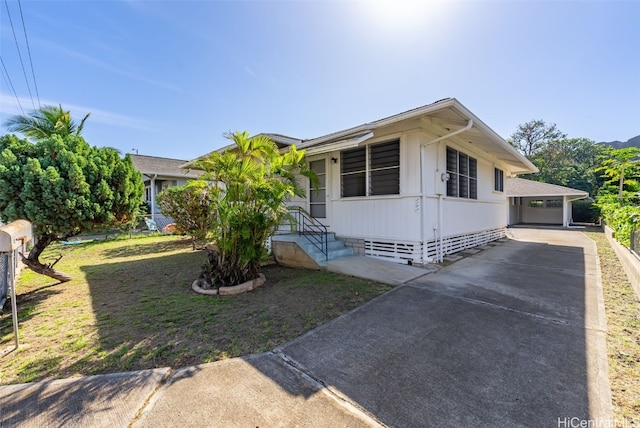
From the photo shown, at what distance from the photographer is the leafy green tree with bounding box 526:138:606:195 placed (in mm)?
32406

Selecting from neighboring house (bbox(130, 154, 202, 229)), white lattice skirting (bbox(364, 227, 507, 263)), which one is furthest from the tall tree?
neighboring house (bbox(130, 154, 202, 229))

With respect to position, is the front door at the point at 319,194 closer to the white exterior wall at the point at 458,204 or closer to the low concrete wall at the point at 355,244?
the low concrete wall at the point at 355,244

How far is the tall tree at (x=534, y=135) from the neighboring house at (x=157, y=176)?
44172mm

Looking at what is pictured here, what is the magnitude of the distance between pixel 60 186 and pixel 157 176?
15.6 meters

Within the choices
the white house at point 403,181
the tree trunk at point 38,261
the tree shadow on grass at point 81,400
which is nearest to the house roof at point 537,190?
the white house at point 403,181

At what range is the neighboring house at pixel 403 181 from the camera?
637 cm

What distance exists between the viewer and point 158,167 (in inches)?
736

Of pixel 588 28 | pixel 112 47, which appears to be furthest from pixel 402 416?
pixel 112 47

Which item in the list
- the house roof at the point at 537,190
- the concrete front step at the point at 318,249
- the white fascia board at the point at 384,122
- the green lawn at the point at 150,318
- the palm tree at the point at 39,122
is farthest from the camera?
the house roof at the point at 537,190

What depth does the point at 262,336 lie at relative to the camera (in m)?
3.18

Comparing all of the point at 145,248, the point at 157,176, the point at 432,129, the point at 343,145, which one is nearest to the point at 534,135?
the point at 432,129

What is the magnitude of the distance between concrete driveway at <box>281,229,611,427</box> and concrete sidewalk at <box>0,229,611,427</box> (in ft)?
0.04

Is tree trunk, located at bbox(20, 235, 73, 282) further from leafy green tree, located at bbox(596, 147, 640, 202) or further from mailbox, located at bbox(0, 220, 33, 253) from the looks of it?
leafy green tree, located at bbox(596, 147, 640, 202)

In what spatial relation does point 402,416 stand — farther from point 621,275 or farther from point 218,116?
point 218,116
